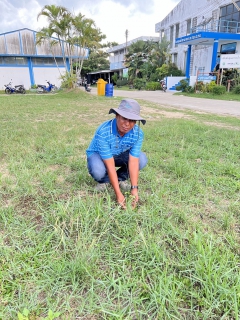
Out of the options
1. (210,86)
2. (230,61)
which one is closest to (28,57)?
(210,86)

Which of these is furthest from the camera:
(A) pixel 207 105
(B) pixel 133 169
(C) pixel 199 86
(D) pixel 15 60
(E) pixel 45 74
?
(E) pixel 45 74

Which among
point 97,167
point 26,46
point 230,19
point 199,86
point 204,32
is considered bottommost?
point 97,167

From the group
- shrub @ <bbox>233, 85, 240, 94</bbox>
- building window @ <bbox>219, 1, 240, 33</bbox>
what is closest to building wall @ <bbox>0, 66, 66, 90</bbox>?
building window @ <bbox>219, 1, 240, 33</bbox>

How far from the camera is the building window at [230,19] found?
16.6 m

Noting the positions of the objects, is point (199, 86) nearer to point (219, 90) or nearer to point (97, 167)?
point (219, 90)

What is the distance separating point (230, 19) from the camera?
56.4 ft

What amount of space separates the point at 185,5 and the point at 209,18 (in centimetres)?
445

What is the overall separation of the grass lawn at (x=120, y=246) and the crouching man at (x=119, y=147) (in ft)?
0.45

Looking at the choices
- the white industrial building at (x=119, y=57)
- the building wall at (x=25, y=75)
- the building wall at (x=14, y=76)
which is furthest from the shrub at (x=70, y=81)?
the white industrial building at (x=119, y=57)

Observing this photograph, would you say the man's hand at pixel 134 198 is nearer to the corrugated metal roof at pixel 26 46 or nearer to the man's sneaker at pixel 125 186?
the man's sneaker at pixel 125 186

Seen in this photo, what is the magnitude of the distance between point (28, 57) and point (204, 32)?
12074mm

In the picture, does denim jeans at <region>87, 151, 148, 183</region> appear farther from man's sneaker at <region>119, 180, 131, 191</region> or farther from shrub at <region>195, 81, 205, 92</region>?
shrub at <region>195, 81, 205, 92</region>

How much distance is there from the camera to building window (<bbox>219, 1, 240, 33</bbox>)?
1658 cm

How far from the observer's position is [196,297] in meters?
1.16
